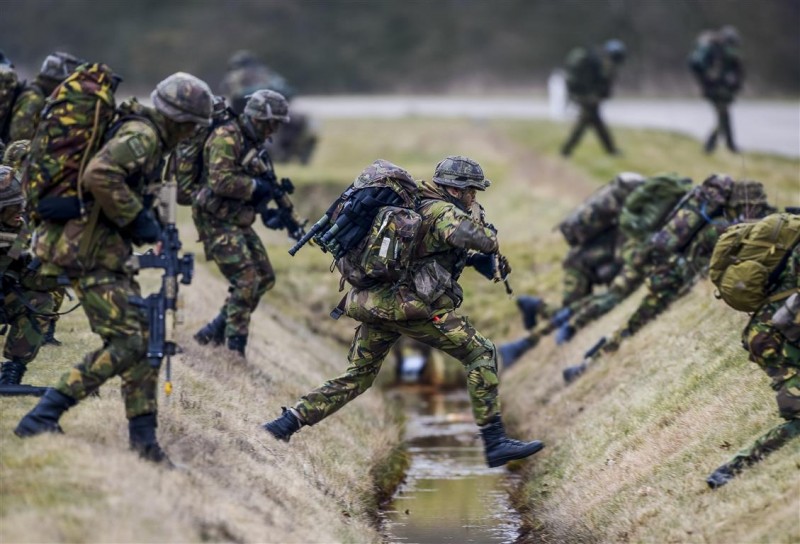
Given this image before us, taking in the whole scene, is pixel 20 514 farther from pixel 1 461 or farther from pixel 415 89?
pixel 415 89

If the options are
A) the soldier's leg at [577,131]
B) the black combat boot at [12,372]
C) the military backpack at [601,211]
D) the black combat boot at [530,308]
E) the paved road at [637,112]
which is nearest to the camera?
the black combat boot at [12,372]

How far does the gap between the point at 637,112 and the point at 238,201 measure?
1305 inches

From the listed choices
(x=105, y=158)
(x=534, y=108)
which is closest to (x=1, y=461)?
(x=105, y=158)

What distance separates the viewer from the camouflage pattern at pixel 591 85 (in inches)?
1140

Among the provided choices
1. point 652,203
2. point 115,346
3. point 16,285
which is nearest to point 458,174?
point 115,346

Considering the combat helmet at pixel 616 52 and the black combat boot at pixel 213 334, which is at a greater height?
the combat helmet at pixel 616 52

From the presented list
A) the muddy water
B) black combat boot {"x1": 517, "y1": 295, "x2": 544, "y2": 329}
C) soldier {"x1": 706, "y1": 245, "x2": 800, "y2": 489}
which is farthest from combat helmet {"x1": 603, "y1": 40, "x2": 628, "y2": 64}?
soldier {"x1": 706, "y1": 245, "x2": 800, "y2": 489}

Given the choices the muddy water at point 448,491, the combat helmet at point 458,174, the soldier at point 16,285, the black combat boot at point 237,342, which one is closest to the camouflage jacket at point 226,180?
the black combat boot at point 237,342

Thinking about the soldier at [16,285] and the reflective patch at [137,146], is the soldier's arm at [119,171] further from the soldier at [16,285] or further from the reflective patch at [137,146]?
the soldier at [16,285]

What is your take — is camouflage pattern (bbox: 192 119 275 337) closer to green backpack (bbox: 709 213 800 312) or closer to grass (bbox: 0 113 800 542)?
grass (bbox: 0 113 800 542)

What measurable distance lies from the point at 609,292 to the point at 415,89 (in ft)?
159

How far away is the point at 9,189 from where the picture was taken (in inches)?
432

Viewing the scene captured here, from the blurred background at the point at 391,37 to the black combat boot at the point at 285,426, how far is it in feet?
166

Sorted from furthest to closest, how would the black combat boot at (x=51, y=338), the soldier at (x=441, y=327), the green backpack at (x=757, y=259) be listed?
the black combat boot at (x=51, y=338), the soldier at (x=441, y=327), the green backpack at (x=757, y=259)
